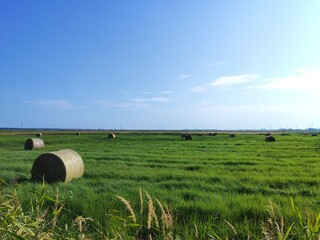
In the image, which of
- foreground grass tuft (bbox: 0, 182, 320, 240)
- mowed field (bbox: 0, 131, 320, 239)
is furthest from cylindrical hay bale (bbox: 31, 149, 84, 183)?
foreground grass tuft (bbox: 0, 182, 320, 240)

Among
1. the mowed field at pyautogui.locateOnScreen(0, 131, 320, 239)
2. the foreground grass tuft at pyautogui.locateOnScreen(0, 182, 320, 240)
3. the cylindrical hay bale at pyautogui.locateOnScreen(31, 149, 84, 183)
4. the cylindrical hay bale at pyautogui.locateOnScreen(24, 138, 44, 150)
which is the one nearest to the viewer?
the foreground grass tuft at pyautogui.locateOnScreen(0, 182, 320, 240)

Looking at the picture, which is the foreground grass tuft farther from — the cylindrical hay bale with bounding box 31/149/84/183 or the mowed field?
the cylindrical hay bale with bounding box 31/149/84/183

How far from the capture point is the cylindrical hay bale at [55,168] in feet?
40.8

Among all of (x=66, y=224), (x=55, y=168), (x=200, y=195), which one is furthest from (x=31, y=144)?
(x=66, y=224)

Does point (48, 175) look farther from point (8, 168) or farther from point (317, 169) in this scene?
point (317, 169)

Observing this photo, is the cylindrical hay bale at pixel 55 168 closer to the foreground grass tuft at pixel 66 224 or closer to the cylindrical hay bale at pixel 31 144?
the foreground grass tuft at pixel 66 224

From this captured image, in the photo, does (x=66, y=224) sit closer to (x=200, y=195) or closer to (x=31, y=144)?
(x=200, y=195)

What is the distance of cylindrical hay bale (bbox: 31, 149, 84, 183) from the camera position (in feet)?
40.8


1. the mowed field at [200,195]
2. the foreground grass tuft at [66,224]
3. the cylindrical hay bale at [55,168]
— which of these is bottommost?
the mowed field at [200,195]

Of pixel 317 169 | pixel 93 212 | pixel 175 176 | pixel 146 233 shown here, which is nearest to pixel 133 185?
pixel 175 176

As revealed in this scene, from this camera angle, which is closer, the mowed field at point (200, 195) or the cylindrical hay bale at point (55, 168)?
the mowed field at point (200, 195)

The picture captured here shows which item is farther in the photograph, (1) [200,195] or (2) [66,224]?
(1) [200,195]

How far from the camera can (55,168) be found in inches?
492

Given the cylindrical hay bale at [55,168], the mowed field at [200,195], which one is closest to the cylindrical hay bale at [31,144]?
the mowed field at [200,195]
